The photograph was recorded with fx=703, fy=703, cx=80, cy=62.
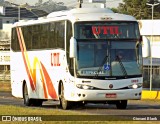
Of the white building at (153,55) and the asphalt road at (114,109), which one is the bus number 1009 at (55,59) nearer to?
the asphalt road at (114,109)

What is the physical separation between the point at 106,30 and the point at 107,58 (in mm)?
1188

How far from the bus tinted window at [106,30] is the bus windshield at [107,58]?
0.14m

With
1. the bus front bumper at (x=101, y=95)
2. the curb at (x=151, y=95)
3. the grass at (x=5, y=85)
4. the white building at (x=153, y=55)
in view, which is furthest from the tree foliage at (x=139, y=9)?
the bus front bumper at (x=101, y=95)

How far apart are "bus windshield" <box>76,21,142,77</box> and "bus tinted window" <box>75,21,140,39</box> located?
0.44 feet

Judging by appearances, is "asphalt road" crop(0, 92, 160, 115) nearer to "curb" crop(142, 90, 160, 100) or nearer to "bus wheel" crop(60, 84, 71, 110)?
"bus wheel" crop(60, 84, 71, 110)

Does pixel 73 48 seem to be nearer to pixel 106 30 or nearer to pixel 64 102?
pixel 106 30

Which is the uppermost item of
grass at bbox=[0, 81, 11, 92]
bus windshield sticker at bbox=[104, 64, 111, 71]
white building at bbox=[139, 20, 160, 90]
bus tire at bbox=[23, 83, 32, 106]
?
bus windshield sticker at bbox=[104, 64, 111, 71]

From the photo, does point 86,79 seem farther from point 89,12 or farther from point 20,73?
point 20,73

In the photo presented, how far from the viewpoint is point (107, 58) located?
26078 mm

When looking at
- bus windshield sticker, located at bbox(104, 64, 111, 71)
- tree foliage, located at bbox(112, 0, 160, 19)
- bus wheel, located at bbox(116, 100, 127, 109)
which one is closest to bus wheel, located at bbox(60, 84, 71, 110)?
bus wheel, located at bbox(116, 100, 127, 109)

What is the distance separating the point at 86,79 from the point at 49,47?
376 cm

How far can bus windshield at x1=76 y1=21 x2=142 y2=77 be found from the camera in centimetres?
2595

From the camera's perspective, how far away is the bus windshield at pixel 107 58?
85.1ft

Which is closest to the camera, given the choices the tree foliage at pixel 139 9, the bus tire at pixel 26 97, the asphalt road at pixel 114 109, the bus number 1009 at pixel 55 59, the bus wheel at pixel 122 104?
the asphalt road at pixel 114 109
